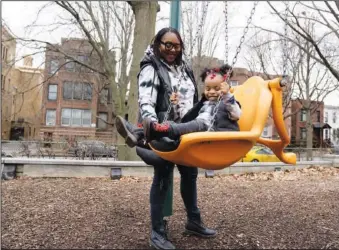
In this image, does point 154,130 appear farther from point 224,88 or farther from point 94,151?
point 94,151

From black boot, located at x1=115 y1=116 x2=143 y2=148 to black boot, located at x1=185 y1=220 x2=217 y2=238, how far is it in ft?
2.64

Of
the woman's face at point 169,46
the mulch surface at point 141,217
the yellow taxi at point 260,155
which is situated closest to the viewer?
the woman's face at point 169,46

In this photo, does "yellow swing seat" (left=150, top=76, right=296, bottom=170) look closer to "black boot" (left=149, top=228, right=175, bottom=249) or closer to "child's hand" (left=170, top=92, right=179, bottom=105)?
"child's hand" (left=170, top=92, right=179, bottom=105)

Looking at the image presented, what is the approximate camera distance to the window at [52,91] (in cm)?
3064

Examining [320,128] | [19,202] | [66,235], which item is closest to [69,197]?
[19,202]

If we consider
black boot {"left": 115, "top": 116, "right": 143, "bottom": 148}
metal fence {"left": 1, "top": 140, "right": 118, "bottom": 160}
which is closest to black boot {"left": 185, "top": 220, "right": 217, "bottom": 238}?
black boot {"left": 115, "top": 116, "right": 143, "bottom": 148}

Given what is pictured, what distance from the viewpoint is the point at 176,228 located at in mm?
2740

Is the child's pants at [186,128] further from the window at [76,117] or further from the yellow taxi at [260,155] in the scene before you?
the window at [76,117]

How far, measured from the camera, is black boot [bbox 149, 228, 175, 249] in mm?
2141

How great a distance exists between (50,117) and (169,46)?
30.2m

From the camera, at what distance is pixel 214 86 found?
2.12 metres

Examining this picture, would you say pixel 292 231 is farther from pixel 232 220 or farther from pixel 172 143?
pixel 172 143

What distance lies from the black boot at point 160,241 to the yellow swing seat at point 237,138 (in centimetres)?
50

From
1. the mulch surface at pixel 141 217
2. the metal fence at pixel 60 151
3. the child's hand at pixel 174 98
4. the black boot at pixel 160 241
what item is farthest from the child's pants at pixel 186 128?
the metal fence at pixel 60 151
